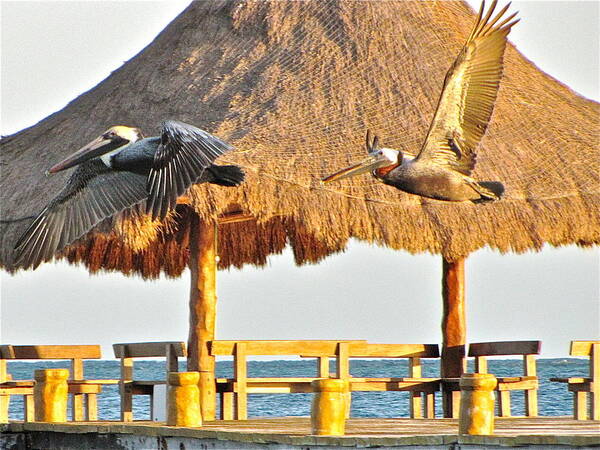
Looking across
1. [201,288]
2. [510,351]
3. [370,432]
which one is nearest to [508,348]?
[510,351]

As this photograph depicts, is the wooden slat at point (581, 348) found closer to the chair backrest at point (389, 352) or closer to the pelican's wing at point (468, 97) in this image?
the chair backrest at point (389, 352)

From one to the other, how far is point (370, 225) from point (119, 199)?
2.20 meters

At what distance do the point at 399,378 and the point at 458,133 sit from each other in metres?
2.85

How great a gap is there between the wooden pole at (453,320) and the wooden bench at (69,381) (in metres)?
3.04

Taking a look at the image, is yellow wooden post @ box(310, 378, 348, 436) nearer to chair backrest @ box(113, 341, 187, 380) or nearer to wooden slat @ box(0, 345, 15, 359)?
chair backrest @ box(113, 341, 187, 380)

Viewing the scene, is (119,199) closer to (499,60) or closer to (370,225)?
(370,225)

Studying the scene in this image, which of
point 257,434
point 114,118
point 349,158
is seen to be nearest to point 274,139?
point 349,158

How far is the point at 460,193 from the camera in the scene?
9.96 meters

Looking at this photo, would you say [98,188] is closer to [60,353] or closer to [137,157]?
[137,157]

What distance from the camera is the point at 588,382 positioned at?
11.7 m

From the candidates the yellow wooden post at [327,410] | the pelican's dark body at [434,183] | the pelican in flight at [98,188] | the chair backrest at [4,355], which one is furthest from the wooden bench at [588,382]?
the chair backrest at [4,355]

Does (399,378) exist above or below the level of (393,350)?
below

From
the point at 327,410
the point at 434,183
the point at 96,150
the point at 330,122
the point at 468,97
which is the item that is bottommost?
the point at 327,410

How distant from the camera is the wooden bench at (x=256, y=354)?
1111 cm
